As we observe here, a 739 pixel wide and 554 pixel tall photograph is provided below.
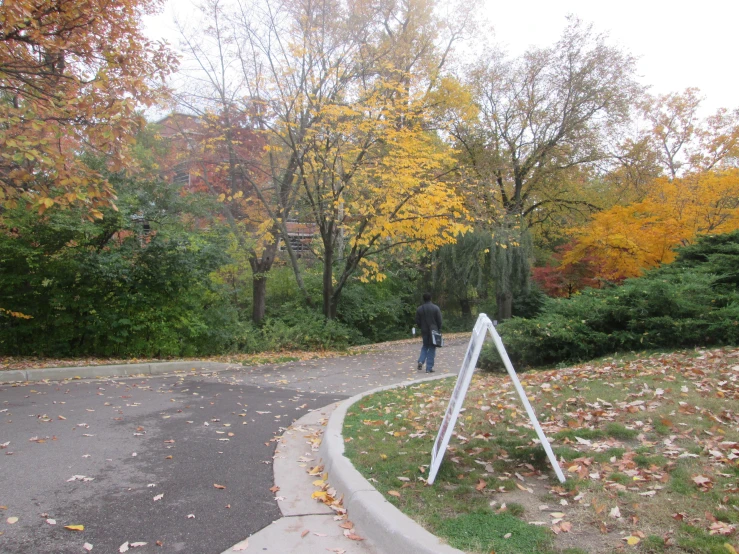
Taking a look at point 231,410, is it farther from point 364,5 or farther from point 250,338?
point 364,5

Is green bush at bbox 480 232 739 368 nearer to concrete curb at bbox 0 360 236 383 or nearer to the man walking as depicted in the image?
the man walking

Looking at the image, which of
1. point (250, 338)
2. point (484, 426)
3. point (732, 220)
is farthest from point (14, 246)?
point (732, 220)

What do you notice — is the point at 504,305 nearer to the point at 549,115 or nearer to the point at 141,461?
the point at 549,115

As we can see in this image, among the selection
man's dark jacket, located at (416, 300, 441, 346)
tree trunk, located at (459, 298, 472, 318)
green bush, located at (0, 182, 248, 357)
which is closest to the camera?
green bush, located at (0, 182, 248, 357)

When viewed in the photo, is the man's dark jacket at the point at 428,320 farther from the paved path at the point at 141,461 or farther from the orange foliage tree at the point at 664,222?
the orange foliage tree at the point at 664,222

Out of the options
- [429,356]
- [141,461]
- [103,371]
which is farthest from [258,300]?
[141,461]

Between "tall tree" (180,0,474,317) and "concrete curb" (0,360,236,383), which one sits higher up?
"tall tree" (180,0,474,317)

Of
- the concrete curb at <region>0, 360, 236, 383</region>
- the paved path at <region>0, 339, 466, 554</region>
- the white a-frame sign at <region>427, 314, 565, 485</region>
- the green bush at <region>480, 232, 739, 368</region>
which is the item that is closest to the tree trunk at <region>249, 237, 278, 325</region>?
the concrete curb at <region>0, 360, 236, 383</region>

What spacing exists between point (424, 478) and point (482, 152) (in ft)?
78.4

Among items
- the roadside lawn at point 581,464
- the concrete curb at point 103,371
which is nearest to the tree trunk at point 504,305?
the concrete curb at point 103,371

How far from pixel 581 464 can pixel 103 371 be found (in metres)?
8.91

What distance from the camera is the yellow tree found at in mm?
7086

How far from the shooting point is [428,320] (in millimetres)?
11617

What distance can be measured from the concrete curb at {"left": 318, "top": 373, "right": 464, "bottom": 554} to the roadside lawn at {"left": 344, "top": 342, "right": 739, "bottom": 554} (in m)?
0.09
